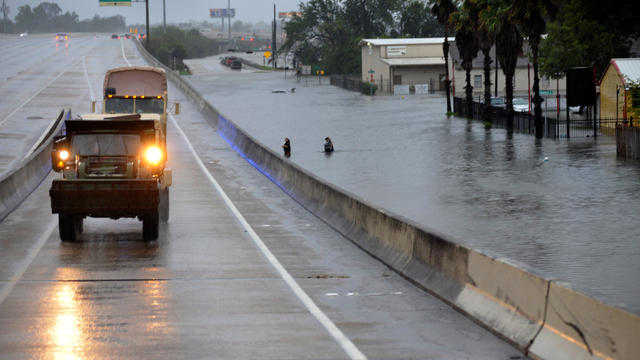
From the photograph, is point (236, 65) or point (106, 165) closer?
point (106, 165)

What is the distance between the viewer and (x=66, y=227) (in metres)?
22.4

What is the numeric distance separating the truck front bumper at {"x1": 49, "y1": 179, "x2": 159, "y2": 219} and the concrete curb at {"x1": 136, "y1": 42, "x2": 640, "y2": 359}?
4.70m

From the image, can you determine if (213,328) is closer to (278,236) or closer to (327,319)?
(327,319)

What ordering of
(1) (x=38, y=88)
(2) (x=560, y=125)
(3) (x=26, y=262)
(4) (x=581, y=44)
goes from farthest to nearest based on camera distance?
(1) (x=38, y=88)
(4) (x=581, y=44)
(2) (x=560, y=125)
(3) (x=26, y=262)

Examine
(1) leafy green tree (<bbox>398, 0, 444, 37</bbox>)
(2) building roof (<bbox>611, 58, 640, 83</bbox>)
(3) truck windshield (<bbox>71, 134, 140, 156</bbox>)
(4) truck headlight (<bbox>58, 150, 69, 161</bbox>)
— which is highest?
(1) leafy green tree (<bbox>398, 0, 444, 37</bbox>)

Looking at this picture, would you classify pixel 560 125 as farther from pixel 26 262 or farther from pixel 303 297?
pixel 303 297

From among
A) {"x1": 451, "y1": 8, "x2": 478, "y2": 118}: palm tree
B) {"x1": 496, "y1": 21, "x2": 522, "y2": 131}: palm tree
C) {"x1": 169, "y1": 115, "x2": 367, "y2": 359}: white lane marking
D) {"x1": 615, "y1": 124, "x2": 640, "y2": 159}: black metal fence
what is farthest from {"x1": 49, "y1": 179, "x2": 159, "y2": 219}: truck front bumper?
{"x1": 451, "y1": 8, "x2": 478, "y2": 118}: palm tree

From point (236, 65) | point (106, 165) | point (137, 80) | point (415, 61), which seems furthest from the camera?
point (236, 65)

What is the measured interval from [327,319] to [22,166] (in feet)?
68.5

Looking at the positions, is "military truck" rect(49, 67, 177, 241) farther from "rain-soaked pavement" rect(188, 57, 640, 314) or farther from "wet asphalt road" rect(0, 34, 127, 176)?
"wet asphalt road" rect(0, 34, 127, 176)

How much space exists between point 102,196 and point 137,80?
25.9 meters

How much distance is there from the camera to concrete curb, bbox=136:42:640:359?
10.7 metres

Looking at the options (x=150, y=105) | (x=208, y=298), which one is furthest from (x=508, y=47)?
(x=208, y=298)

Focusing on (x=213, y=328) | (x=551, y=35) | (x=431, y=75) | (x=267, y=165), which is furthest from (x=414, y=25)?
(x=213, y=328)
